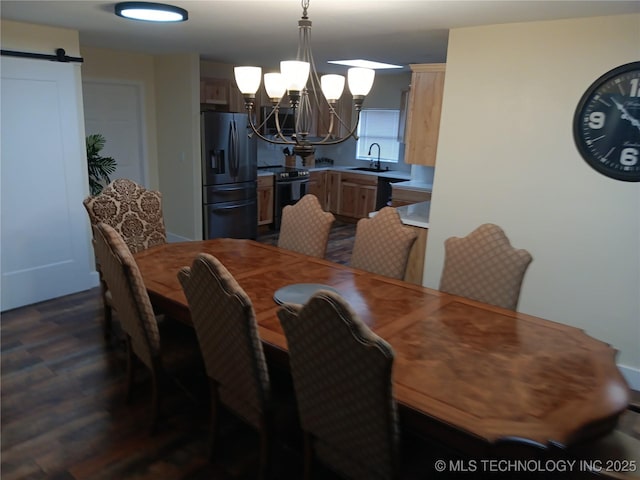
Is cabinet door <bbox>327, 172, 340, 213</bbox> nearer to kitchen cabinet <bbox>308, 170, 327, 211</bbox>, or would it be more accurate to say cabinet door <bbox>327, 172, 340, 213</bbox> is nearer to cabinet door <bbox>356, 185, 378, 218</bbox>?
kitchen cabinet <bbox>308, 170, 327, 211</bbox>

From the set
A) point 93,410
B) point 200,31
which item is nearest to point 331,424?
point 93,410

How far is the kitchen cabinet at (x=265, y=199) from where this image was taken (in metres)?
6.54

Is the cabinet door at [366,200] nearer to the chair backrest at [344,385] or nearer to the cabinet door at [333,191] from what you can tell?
the cabinet door at [333,191]

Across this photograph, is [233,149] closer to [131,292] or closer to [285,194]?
[285,194]

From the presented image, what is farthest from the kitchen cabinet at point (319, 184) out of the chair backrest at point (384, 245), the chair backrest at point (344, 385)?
the chair backrest at point (344, 385)

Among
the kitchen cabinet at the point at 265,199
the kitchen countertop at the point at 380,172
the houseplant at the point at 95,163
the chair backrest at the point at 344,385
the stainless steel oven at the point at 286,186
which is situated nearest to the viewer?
the chair backrest at the point at 344,385

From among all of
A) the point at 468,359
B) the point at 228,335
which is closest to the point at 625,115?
the point at 468,359

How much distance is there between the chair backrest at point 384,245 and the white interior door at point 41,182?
266 cm

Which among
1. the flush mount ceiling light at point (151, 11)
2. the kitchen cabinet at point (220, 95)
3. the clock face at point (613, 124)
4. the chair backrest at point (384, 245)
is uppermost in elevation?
the flush mount ceiling light at point (151, 11)

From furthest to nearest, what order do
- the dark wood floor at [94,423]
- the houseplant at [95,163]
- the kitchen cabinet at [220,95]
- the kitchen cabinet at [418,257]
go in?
the kitchen cabinet at [220,95] < the houseplant at [95,163] < the kitchen cabinet at [418,257] < the dark wood floor at [94,423]

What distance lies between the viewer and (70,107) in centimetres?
402

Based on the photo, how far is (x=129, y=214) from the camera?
11.8 feet

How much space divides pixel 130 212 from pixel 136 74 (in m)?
2.69

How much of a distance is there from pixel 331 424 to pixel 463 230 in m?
2.32
